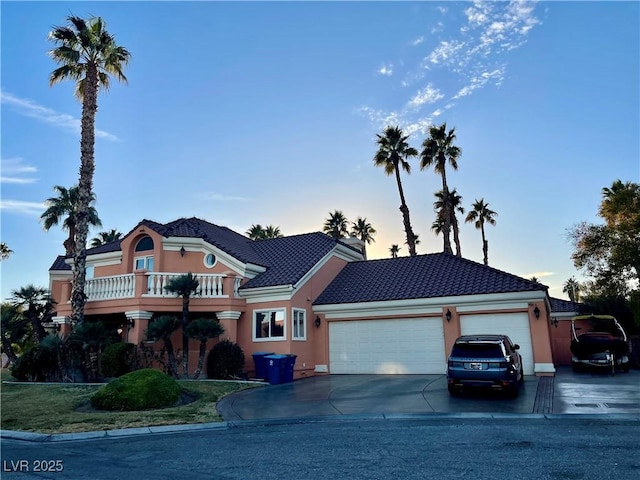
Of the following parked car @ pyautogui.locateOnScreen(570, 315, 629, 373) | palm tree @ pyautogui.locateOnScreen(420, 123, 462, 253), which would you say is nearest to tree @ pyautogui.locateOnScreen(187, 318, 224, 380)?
parked car @ pyautogui.locateOnScreen(570, 315, 629, 373)

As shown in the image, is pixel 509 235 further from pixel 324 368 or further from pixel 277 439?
pixel 277 439

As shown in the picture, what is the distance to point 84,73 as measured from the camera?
21.6 metres

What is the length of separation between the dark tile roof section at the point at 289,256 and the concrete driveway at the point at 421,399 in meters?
5.41

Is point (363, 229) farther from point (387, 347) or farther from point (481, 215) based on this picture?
point (387, 347)

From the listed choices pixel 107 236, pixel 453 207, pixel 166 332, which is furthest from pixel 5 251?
pixel 453 207

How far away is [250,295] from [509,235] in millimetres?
16912

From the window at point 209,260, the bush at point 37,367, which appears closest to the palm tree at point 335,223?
the window at point 209,260

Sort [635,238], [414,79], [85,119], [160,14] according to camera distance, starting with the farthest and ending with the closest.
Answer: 1. [635,238]
2. [85,119]
3. [414,79]
4. [160,14]

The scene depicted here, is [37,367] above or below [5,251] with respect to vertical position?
below

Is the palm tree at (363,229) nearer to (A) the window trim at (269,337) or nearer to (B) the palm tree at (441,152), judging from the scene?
(B) the palm tree at (441,152)

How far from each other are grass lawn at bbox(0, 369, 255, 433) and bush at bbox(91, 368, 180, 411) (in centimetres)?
36

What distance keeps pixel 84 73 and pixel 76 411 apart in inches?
668

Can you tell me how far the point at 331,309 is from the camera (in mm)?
21422

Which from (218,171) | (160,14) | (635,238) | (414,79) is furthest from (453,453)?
(635,238)
